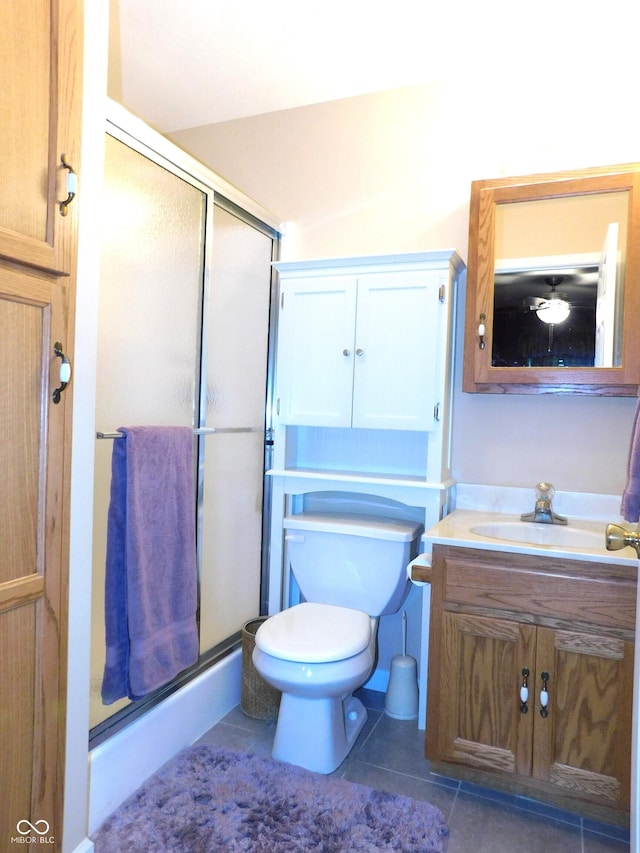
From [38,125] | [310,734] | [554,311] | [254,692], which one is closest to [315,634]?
[310,734]

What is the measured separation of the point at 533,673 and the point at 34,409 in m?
1.49

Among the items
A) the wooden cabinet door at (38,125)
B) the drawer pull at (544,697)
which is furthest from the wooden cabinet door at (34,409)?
the drawer pull at (544,697)

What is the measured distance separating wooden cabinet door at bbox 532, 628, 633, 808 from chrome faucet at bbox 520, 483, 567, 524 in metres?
0.46

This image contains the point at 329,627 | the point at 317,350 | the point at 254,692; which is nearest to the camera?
the point at 329,627

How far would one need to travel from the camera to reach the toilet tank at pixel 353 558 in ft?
6.72

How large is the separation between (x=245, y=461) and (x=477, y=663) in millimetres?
1155

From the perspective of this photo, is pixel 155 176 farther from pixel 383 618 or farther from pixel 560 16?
pixel 383 618

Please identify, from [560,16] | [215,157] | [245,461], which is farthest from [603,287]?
[215,157]

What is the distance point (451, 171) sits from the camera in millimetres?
2205

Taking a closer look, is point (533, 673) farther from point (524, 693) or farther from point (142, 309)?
point (142, 309)

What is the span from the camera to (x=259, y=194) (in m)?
2.54

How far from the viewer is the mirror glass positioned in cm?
189

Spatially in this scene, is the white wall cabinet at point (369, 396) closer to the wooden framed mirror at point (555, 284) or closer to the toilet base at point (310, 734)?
the wooden framed mirror at point (555, 284)

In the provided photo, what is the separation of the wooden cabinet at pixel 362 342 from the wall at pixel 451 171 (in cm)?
23
